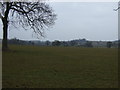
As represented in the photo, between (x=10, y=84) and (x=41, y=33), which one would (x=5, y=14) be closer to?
(x=41, y=33)

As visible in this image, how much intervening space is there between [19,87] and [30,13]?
1061 inches

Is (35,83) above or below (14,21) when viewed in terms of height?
below

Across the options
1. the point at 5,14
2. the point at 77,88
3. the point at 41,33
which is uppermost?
the point at 5,14

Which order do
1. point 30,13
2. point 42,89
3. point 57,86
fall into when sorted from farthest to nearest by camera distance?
point 30,13 → point 57,86 → point 42,89

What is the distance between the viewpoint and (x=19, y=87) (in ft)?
28.3

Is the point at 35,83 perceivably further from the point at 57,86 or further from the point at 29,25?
the point at 29,25

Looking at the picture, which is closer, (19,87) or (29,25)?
(19,87)

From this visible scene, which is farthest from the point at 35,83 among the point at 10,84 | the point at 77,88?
the point at 77,88

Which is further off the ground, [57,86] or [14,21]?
[14,21]

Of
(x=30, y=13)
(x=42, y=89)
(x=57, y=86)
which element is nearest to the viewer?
(x=42, y=89)

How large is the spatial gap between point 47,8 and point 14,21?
462 centimetres

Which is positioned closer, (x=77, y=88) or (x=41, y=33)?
(x=77, y=88)

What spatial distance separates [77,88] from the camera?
28.6 feet

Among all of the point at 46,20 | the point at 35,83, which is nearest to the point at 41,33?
the point at 46,20
